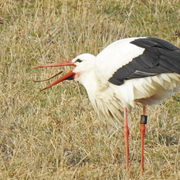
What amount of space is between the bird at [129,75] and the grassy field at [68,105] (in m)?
0.25

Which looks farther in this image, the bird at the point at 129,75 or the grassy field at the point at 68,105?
the grassy field at the point at 68,105

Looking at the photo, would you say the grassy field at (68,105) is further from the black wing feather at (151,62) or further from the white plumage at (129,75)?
the black wing feather at (151,62)

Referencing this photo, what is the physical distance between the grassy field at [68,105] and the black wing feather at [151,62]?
2.29 feet

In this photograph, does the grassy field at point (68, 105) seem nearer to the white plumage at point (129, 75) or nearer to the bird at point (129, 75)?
the bird at point (129, 75)

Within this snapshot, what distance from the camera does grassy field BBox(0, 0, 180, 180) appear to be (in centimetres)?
560

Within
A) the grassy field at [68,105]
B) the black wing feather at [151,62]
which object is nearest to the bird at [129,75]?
the black wing feather at [151,62]

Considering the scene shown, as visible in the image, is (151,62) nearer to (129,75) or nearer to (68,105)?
(129,75)

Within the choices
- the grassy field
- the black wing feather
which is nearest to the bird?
the black wing feather

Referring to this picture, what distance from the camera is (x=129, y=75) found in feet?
18.0

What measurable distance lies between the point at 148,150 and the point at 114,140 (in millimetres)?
335

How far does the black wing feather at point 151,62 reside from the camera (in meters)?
5.25

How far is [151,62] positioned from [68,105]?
157 cm

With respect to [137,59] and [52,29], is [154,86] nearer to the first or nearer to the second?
[137,59]

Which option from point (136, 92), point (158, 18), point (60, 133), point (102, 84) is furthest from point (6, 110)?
point (158, 18)
